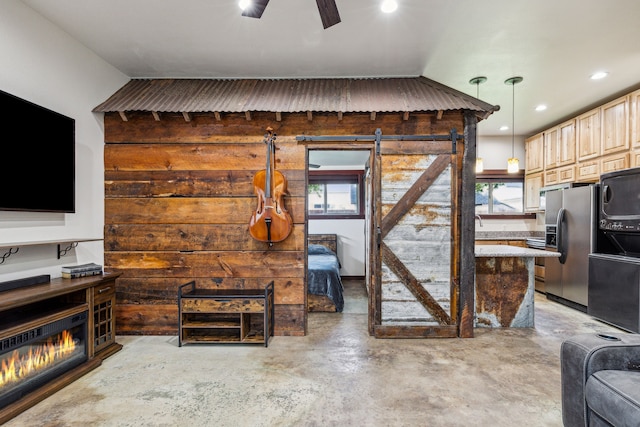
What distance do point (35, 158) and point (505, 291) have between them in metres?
4.41

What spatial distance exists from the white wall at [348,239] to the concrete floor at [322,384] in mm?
2628

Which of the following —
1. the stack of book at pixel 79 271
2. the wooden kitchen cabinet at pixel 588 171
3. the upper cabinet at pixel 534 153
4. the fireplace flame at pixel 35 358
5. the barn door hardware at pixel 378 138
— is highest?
the upper cabinet at pixel 534 153

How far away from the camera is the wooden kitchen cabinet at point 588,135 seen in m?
3.82

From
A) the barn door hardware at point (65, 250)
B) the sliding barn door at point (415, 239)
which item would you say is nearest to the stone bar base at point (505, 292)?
the sliding barn door at point (415, 239)

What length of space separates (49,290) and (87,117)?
1645 mm

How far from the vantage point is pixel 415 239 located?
2.95m

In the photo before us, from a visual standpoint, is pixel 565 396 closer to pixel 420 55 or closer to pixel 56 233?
pixel 420 55

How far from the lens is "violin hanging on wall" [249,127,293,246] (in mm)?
2721

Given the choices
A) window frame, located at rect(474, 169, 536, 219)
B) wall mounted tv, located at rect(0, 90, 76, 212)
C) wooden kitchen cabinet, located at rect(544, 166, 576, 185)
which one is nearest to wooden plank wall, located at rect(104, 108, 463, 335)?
wall mounted tv, located at rect(0, 90, 76, 212)

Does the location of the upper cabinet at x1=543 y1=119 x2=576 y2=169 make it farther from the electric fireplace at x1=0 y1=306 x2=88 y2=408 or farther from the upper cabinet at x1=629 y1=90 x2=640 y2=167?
the electric fireplace at x1=0 y1=306 x2=88 y2=408

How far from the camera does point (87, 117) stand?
2.75 m

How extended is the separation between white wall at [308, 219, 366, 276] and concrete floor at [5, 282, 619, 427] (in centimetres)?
263

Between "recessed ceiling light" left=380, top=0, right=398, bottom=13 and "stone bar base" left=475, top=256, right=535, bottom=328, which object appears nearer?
"recessed ceiling light" left=380, top=0, right=398, bottom=13

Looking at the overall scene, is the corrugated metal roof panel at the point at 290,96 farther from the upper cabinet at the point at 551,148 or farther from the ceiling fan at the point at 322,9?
the upper cabinet at the point at 551,148
